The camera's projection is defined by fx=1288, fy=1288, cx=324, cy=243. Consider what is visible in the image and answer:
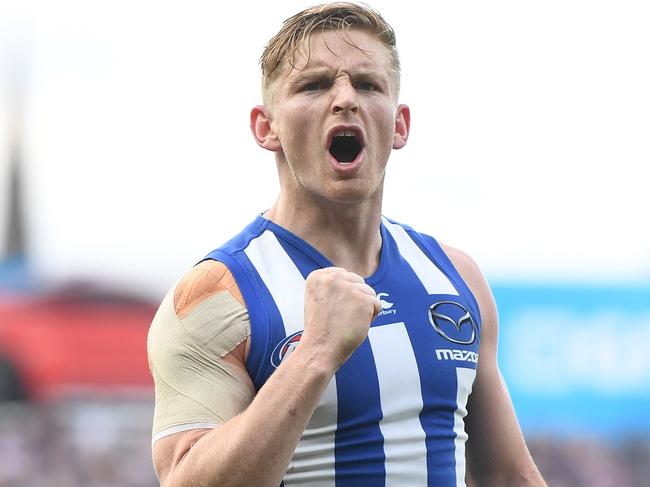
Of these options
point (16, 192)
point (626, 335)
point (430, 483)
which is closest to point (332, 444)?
point (430, 483)

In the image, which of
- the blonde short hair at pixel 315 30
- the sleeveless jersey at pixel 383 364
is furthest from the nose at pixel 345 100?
the sleeveless jersey at pixel 383 364

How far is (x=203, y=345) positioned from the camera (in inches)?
130

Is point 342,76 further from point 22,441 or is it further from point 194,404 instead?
point 22,441

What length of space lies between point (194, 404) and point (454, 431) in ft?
2.48

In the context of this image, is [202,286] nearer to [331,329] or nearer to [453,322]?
[331,329]

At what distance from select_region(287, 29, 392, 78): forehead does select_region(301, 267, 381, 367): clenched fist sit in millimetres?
637

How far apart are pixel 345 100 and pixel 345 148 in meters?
0.17

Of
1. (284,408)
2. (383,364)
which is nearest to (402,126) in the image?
(383,364)

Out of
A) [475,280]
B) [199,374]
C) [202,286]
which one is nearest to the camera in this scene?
[199,374]

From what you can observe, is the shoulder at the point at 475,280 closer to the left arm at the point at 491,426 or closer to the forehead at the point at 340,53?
the left arm at the point at 491,426

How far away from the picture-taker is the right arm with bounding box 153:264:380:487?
3.04 metres

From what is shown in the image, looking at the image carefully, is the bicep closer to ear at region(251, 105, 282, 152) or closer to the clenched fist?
the clenched fist

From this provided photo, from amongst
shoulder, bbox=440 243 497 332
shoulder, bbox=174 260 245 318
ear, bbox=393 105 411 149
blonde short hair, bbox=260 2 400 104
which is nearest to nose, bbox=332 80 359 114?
blonde short hair, bbox=260 2 400 104

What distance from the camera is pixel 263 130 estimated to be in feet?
12.2
